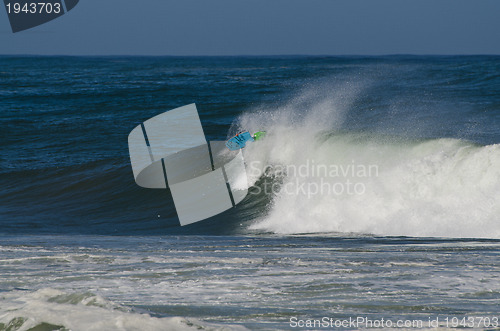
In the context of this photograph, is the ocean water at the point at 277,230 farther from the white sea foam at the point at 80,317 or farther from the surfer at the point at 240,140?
the surfer at the point at 240,140

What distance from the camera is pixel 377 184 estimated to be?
1071 centimetres

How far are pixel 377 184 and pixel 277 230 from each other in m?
2.11

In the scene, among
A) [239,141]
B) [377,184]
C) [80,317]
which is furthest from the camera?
[239,141]

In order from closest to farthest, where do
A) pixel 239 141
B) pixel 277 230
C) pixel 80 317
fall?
pixel 80 317, pixel 277 230, pixel 239 141

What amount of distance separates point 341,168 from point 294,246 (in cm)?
486

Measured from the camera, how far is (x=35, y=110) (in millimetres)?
26344

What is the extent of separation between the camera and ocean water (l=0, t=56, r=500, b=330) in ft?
14.5

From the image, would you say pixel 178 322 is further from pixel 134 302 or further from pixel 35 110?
pixel 35 110

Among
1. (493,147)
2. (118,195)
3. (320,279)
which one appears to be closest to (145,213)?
(118,195)

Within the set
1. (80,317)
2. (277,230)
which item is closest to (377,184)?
(277,230)

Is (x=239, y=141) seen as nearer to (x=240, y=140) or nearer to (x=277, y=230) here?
(x=240, y=140)

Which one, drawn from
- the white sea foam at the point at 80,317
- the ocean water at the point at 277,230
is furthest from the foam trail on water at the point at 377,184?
the white sea foam at the point at 80,317

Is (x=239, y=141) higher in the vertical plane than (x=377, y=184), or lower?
higher

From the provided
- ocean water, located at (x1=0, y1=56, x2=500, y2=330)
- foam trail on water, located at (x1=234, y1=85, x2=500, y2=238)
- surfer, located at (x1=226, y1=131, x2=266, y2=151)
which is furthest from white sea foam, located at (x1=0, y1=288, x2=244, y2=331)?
surfer, located at (x1=226, y1=131, x2=266, y2=151)
